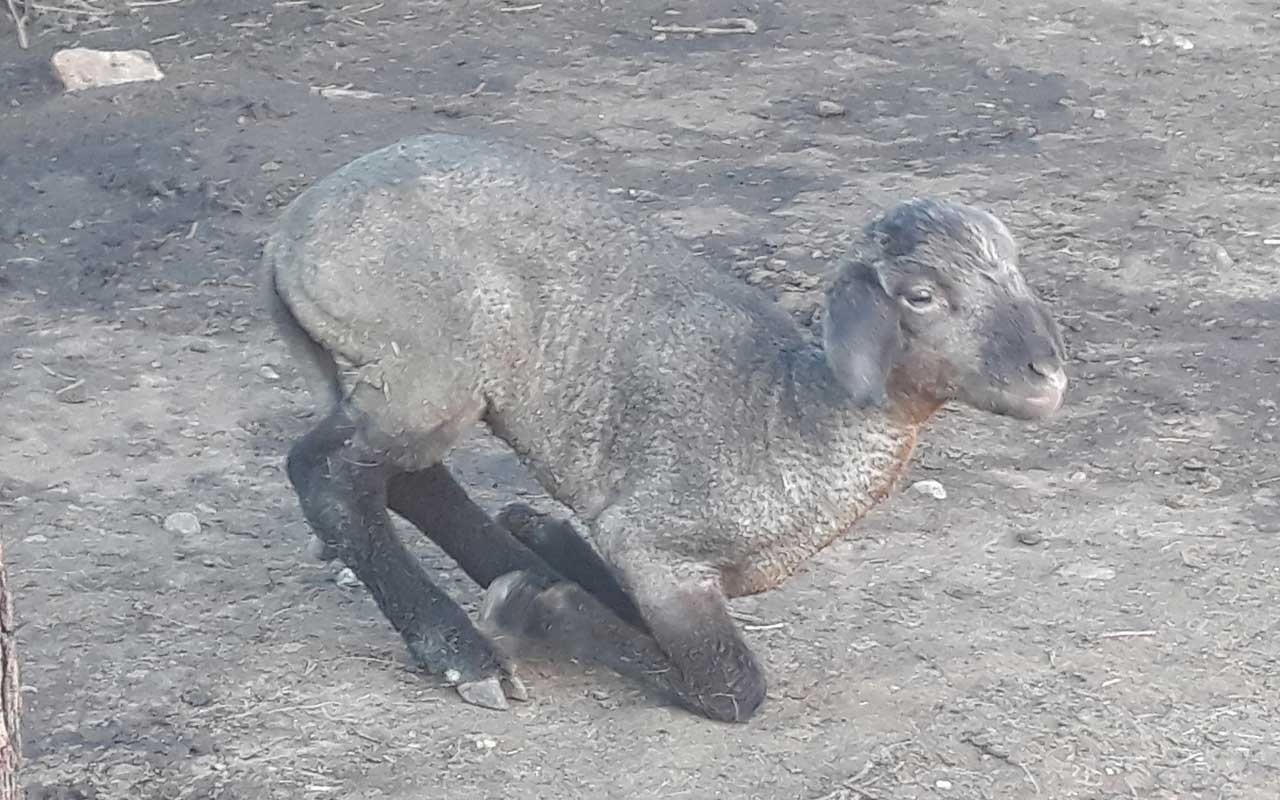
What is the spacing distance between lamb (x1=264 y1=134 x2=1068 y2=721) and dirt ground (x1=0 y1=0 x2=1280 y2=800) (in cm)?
39

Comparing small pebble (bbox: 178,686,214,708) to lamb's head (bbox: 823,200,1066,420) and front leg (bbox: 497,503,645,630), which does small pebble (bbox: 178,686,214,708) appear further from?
lamb's head (bbox: 823,200,1066,420)

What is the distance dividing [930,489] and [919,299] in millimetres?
1951

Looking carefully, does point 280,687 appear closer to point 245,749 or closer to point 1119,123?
point 245,749

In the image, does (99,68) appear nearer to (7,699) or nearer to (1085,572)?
(1085,572)

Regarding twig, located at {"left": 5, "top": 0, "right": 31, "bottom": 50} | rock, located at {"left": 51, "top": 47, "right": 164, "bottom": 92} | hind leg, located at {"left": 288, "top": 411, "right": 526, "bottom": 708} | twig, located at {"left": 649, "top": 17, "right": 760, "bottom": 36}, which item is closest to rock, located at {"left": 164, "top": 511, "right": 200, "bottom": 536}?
hind leg, located at {"left": 288, "top": 411, "right": 526, "bottom": 708}

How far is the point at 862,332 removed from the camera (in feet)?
14.2

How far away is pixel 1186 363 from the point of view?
7.11 metres

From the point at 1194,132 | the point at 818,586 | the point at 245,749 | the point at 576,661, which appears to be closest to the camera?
the point at 245,749

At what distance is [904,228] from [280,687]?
1882 mm

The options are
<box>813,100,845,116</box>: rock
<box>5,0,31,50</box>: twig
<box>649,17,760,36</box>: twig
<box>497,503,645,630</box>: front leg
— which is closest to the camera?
<box>497,503,645,630</box>: front leg

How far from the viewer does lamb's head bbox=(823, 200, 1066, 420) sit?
4.22m

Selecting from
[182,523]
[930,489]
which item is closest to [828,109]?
[930,489]

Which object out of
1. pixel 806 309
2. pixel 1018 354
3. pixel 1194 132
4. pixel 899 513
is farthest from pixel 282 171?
pixel 1018 354

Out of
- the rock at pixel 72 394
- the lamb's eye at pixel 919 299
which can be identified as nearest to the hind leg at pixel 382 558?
the lamb's eye at pixel 919 299
